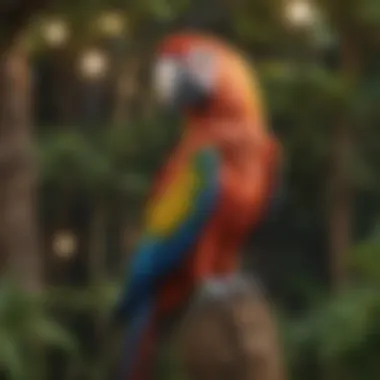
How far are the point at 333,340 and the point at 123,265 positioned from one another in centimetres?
89

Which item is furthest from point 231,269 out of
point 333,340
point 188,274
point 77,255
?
point 77,255

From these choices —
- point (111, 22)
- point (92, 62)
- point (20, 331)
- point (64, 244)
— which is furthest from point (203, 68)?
point (64, 244)

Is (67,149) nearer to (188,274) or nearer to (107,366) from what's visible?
(107,366)

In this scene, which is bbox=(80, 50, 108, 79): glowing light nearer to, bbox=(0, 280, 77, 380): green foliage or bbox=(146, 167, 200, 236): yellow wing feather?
bbox=(0, 280, 77, 380): green foliage

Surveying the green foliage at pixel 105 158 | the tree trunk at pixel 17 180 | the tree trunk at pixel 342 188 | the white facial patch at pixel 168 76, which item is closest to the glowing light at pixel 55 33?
the tree trunk at pixel 17 180

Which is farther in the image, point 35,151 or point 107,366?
point 107,366

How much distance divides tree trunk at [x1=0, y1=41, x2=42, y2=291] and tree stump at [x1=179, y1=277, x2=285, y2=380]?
80cm

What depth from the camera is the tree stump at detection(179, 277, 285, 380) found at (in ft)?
3.23

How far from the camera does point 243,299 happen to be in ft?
3.43

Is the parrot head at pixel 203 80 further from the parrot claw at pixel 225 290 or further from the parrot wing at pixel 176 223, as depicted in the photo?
the parrot claw at pixel 225 290

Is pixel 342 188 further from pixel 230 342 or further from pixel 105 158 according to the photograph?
pixel 230 342

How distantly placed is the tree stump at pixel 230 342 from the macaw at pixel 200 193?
0.35 m

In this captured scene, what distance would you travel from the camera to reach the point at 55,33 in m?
1.74

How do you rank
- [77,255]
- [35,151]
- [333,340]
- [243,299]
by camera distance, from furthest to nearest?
[77,255], [35,151], [333,340], [243,299]
